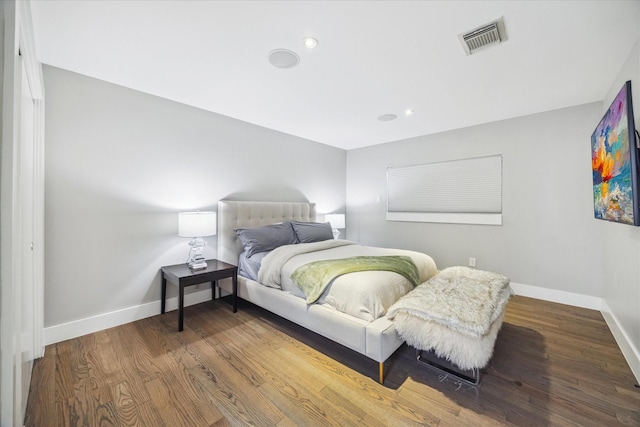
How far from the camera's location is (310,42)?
189 centimetres

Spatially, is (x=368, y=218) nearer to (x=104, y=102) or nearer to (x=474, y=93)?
(x=474, y=93)

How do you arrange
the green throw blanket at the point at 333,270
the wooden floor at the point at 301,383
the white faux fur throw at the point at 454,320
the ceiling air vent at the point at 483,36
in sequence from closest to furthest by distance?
the wooden floor at the point at 301,383, the white faux fur throw at the point at 454,320, the ceiling air vent at the point at 483,36, the green throw blanket at the point at 333,270

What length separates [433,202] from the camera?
4.23 m

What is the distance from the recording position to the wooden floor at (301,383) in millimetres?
1487

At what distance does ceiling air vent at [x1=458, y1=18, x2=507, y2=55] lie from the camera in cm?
175

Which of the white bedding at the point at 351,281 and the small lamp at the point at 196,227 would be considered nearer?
the white bedding at the point at 351,281

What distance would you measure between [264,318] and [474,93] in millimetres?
3227

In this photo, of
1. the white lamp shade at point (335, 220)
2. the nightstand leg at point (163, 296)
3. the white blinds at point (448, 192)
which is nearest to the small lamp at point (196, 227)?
the nightstand leg at point (163, 296)

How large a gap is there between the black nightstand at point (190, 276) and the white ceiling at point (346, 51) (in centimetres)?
185

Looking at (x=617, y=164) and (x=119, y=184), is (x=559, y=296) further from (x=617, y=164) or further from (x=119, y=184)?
(x=119, y=184)

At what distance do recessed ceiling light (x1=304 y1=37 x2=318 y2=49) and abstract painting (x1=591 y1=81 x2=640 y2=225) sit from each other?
1.94 metres

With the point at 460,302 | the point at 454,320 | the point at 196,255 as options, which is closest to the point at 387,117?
the point at 460,302

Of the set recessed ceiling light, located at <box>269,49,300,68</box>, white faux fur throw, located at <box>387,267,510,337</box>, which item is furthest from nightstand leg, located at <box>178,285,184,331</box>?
recessed ceiling light, located at <box>269,49,300,68</box>

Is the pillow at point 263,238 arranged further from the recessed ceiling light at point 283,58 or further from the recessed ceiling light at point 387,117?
the recessed ceiling light at point 387,117
